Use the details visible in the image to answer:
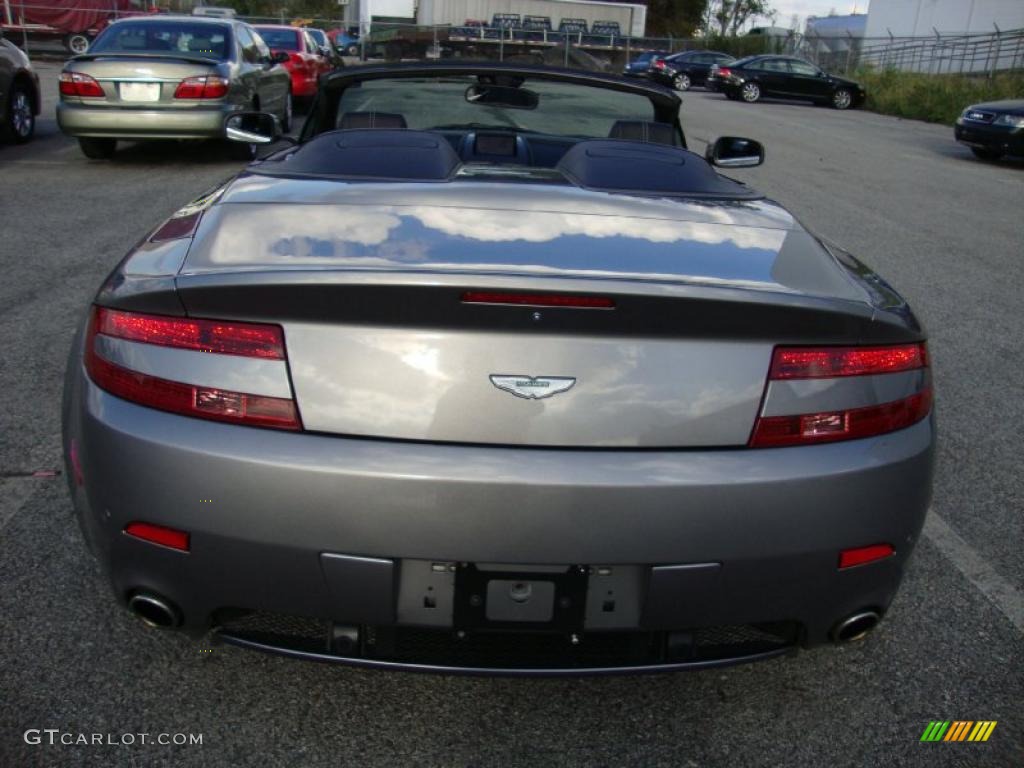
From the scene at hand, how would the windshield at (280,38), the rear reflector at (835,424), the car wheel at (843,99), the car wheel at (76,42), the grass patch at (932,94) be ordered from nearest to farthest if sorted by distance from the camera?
the rear reflector at (835,424), the windshield at (280,38), the grass patch at (932,94), the car wheel at (76,42), the car wheel at (843,99)

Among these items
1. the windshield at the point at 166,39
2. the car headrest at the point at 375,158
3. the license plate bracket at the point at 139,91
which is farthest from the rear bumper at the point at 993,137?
the car headrest at the point at 375,158

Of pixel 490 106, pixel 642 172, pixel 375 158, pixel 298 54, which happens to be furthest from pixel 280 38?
pixel 642 172

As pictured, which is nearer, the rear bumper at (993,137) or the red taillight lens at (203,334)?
the red taillight lens at (203,334)

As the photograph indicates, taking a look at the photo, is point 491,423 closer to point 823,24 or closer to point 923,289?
point 923,289

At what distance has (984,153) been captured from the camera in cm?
1638

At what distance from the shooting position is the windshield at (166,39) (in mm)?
10578

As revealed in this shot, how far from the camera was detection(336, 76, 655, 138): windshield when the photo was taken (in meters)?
3.83

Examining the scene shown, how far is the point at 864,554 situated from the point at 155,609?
4.89ft

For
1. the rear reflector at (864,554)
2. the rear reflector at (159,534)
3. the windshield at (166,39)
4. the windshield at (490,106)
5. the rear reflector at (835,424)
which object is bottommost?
the rear reflector at (159,534)

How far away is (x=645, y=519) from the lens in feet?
6.13

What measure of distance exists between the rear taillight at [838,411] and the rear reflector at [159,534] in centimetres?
114

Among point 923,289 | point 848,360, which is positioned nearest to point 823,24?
point 923,289

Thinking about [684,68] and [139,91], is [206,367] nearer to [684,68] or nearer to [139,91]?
[139,91]

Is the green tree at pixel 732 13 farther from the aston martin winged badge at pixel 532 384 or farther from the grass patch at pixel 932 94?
the aston martin winged badge at pixel 532 384
